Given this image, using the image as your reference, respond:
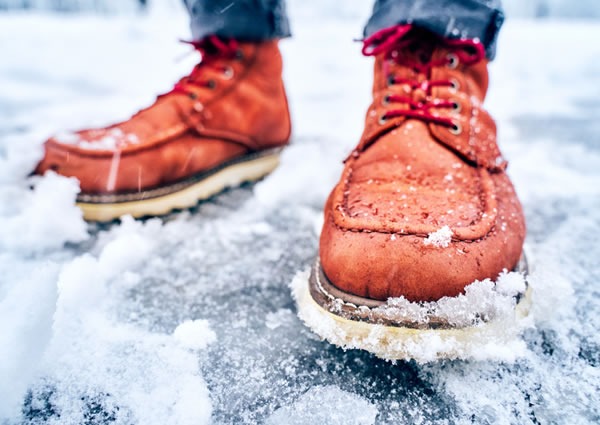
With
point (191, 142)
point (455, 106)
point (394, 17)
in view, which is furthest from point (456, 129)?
point (191, 142)

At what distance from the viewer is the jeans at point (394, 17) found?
982 mm

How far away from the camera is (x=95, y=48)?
161 inches

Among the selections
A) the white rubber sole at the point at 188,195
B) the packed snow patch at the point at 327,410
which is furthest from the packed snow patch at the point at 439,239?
the white rubber sole at the point at 188,195

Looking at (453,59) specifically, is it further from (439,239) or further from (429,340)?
(429,340)

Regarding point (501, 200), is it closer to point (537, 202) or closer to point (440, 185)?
point (440, 185)

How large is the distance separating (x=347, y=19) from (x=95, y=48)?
12.2 ft

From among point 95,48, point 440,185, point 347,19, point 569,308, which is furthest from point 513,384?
point 347,19

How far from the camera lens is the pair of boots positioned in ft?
2.33

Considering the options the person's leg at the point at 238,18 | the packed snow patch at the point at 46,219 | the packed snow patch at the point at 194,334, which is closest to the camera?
the packed snow patch at the point at 194,334

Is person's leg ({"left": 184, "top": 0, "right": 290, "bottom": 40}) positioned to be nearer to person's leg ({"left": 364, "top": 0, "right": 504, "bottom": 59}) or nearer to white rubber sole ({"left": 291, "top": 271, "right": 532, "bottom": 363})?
person's leg ({"left": 364, "top": 0, "right": 504, "bottom": 59})

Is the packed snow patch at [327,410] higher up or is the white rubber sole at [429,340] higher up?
the white rubber sole at [429,340]

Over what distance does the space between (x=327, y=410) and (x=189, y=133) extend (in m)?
0.89

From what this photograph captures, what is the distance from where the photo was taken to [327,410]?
2.08 ft

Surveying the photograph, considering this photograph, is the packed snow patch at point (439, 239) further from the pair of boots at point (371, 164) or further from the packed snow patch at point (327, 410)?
the packed snow patch at point (327, 410)
